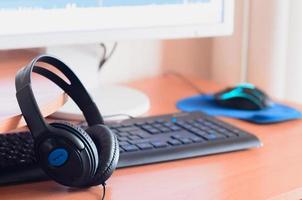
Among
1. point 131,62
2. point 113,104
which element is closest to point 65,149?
point 113,104

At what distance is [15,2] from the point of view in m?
0.85

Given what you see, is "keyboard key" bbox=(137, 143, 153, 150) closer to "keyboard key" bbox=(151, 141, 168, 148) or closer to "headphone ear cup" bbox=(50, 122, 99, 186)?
"keyboard key" bbox=(151, 141, 168, 148)

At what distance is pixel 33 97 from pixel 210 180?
0.82ft

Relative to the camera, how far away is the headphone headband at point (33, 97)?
2.02 feet

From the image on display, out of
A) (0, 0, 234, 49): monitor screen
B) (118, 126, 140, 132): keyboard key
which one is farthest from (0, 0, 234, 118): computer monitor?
(118, 126, 140, 132): keyboard key

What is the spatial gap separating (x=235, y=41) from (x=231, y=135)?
1.68 ft

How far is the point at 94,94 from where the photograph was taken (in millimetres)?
1048

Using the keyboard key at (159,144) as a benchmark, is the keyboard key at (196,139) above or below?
below

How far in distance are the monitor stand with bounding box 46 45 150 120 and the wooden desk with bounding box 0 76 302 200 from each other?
0.73 feet

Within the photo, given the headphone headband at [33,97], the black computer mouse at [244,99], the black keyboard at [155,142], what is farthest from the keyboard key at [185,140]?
the black computer mouse at [244,99]

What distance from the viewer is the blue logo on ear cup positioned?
63 cm

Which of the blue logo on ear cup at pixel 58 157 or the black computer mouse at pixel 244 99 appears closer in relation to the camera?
the blue logo on ear cup at pixel 58 157

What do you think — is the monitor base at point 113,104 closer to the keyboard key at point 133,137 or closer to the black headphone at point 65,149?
the keyboard key at point 133,137

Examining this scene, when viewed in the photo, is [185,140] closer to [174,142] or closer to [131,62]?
[174,142]
